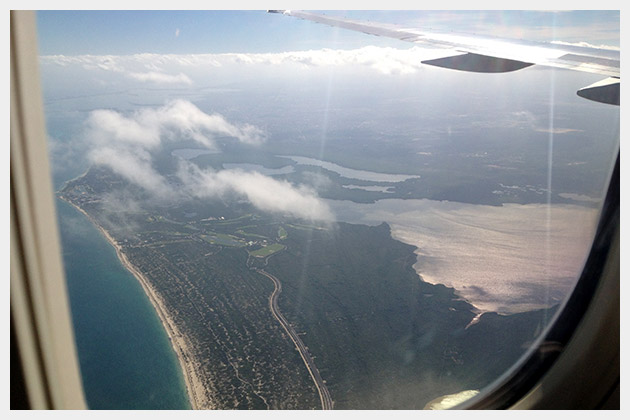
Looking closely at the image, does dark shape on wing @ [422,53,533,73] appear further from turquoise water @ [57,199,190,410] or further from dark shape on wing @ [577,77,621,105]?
turquoise water @ [57,199,190,410]

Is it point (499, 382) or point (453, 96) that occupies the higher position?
point (453, 96)

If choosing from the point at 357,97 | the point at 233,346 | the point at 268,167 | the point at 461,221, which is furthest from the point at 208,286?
the point at 357,97

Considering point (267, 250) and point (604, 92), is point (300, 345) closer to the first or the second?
point (267, 250)

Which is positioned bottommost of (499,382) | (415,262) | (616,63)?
→ (415,262)

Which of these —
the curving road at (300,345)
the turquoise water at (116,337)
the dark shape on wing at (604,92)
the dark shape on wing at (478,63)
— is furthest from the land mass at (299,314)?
the dark shape on wing at (478,63)

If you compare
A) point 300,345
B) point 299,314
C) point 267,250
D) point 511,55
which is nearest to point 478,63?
point 511,55

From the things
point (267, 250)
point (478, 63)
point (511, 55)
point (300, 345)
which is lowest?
point (300, 345)

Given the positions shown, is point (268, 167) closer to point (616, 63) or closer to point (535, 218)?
point (535, 218)
